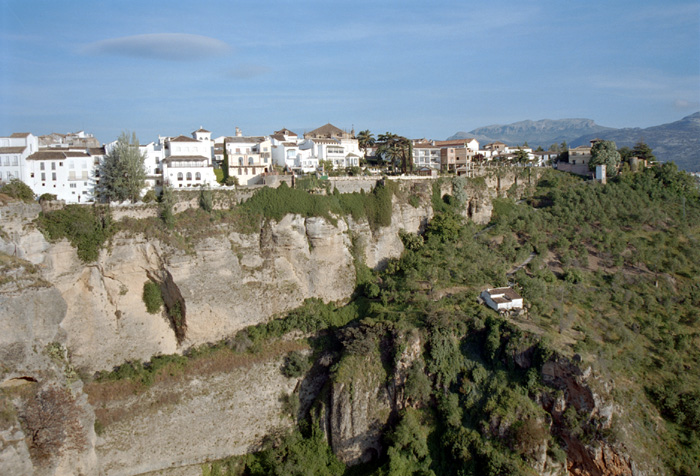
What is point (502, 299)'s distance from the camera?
97.6ft

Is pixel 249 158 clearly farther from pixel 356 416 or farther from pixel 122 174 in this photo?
pixel 356 416

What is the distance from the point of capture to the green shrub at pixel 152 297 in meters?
28.9

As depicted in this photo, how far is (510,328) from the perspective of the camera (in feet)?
89.6

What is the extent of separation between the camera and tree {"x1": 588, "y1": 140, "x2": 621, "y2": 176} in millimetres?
47219

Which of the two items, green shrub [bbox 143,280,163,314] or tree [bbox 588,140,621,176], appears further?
tree [bbox 588,140,621,176]

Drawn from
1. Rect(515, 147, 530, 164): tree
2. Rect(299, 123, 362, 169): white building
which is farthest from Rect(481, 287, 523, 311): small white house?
Rect(515, 147, 530, 164): tree

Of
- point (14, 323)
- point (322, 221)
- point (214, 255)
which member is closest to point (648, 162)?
point (322, 221)

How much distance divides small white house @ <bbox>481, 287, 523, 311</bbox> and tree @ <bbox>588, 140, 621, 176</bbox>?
74.5 ft

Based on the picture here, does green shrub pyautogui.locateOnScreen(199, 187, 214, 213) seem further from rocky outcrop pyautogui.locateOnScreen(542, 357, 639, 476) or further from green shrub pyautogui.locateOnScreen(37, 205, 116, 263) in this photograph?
rocky outcrop pyautogui.locateOnScreen(542, 357, 639, 476)

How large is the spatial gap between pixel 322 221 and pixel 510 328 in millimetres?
12305

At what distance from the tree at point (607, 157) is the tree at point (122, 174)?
121 ft

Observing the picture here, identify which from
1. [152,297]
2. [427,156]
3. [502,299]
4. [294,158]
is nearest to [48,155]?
[152,297]

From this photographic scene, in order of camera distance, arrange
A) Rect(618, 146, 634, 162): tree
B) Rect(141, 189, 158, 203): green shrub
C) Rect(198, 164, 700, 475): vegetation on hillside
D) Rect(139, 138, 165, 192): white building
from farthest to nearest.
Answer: Rect(618, 146, 634, 162): tree
Rect(139, 138, 165, 192): white building
Rect(141, 189, 158, 203): green shrub
Rect(198, 164, 700, 475): vegetation on hillside

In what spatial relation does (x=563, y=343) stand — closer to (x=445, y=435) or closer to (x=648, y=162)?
(x=445, y=435)
